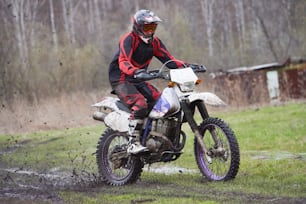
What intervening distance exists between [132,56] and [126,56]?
216mm

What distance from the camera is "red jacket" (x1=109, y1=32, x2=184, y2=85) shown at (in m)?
8.31

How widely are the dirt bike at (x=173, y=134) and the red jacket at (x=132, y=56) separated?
337 millimetres

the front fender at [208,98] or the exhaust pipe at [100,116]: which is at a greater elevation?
the front fender at [208,98]

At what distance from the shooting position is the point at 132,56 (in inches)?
336

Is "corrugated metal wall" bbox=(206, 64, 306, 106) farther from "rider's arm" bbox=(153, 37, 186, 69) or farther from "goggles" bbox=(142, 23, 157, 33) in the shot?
"goggles" bbox=(142, 23, 157, 33)

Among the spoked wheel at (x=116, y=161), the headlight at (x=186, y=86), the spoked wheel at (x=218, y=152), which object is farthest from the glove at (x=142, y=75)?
the spoked wheel at (x=116, y=161)

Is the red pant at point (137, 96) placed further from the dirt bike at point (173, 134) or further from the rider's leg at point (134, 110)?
the dirt bike at point (173, 134)

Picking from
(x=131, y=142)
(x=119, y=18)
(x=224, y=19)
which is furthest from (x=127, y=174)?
(x=119, y=18)

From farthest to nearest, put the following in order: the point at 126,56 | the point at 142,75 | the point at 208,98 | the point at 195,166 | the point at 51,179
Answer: the point at 195,166 → the point at 51,179 → the point at 126,56 → the point at 142,75 → the point at 208,98

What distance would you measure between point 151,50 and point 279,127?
684cm

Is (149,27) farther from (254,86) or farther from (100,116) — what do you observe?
(254,86)

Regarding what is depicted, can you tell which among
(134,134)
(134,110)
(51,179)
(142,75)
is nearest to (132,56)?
(142,75)

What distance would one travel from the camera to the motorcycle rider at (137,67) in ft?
27.3

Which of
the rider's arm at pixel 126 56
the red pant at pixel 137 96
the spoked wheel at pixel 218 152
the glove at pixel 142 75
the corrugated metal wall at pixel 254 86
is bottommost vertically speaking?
the corrugated metal wall at pixel 254 86
